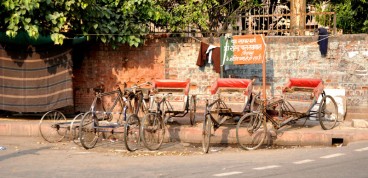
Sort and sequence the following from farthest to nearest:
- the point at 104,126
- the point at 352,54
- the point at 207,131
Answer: the point at 352,54 → the point at 104,126 → the point at 207,131

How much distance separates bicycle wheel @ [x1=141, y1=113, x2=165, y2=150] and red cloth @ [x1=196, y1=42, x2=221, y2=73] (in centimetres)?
361

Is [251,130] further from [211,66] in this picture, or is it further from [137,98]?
[211,66]

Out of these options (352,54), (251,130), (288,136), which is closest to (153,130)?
(251,130)

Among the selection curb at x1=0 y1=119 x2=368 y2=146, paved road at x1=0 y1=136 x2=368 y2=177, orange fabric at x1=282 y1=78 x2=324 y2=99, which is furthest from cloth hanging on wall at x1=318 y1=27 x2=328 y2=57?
paved road at x1=0 y1=136 x2=368 y2=177

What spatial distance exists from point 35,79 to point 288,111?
6649 millimetres

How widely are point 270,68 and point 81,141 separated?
5385mm

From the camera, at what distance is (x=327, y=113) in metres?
14.3

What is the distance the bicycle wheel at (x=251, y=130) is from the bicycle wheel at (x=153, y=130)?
1.52 m

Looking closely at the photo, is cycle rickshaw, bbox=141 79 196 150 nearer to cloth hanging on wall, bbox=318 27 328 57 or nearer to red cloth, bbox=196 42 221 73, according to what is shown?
red cloth, bbox=196 42 221 73

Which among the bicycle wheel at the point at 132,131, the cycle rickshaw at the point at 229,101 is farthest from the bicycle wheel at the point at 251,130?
the bicycle wheel at the point at 132,131

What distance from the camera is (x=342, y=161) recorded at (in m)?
10.8

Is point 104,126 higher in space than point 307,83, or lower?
lower

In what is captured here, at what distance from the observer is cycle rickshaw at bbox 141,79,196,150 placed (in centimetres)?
1305

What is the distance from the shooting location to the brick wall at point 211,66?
15656 millimetres
